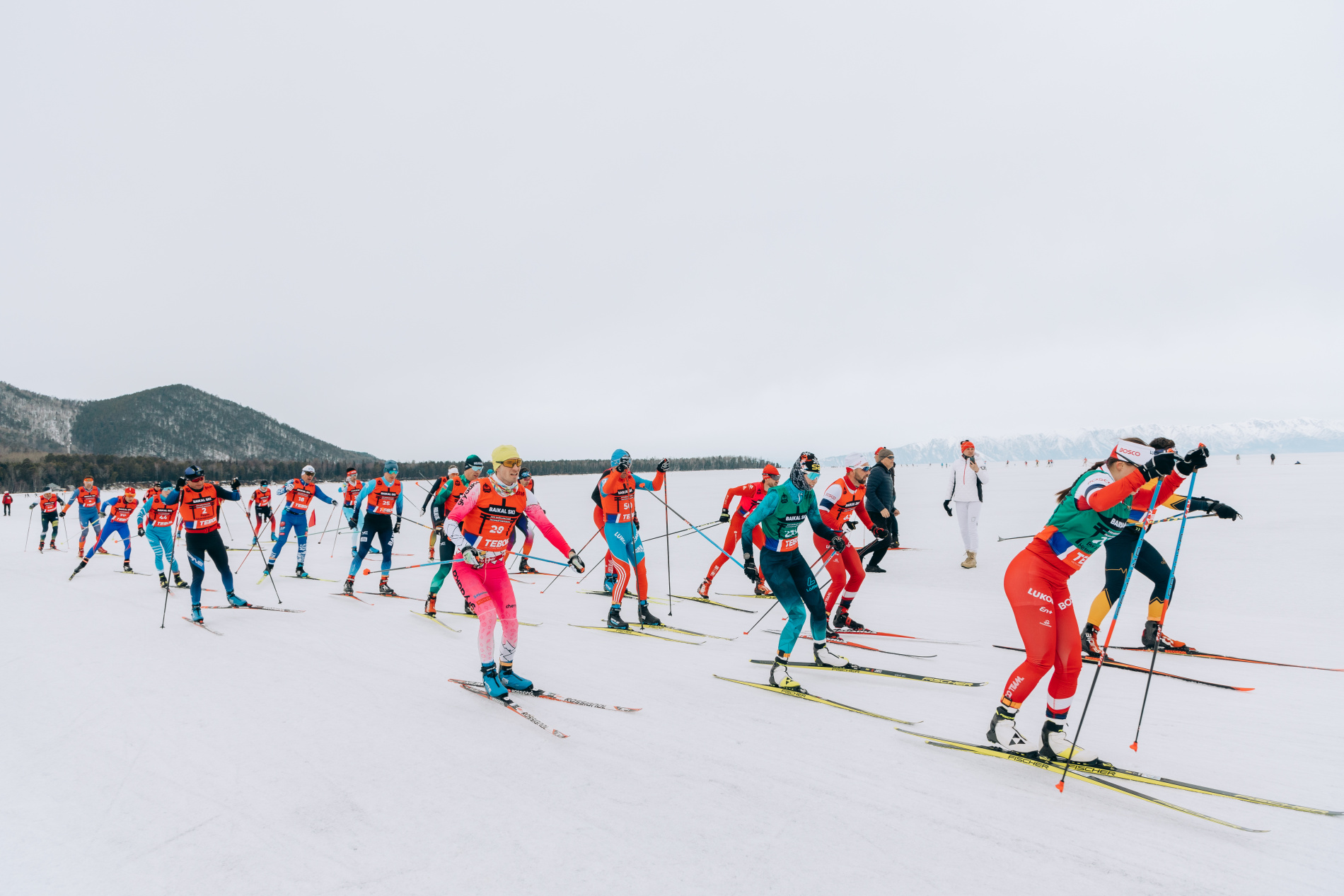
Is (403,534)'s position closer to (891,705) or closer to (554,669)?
(554,669)

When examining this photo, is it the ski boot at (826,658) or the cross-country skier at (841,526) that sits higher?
the cross-country skier at (841,526)

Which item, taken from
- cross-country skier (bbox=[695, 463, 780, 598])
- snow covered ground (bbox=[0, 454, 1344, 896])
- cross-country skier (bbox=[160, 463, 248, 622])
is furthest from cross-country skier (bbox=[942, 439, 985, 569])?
cross-country skier (bbox=[160, 463, 248, 622])

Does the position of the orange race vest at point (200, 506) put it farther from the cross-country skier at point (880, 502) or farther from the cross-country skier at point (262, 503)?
the cross-country skier at point (880, 502)

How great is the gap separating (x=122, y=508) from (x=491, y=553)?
1306 cm

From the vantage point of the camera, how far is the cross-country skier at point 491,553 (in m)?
5.57

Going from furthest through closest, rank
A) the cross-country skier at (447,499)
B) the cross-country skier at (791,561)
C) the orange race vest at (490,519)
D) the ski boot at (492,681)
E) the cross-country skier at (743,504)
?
the cross-country skier at (447,499) < the cross-country skier at (743,504) < the cross-country skier at (791,561) < the orange race vest at (490,519) < the ski boot at (492,681)

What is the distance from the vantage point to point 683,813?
3584 millimetres

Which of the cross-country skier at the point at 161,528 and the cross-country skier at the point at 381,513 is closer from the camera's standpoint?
the cross-country skier at the point at 381,513

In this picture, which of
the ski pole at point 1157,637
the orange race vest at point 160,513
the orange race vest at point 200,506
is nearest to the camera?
the ski pole at point 1157,637

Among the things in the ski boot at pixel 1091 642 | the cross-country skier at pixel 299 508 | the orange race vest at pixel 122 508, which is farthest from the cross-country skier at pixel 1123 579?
the orange race vest at pixel 122 508

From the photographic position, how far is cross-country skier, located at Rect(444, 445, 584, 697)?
18.3ft

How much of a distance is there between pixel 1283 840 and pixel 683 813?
327cm

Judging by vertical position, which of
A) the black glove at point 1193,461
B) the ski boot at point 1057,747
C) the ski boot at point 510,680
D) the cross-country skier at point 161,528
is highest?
the black glove at point 1193,461

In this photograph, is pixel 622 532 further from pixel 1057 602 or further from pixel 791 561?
pixel 1057 602
